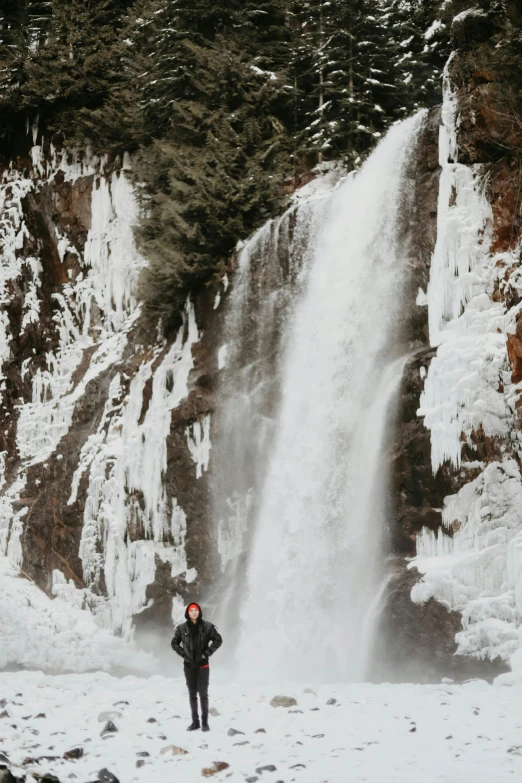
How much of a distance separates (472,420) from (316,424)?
2921 millimetres

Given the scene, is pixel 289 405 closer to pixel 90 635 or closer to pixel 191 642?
pixel 90 635

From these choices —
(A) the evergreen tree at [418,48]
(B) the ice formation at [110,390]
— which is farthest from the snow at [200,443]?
(A) the evergreen tree at [418,48]

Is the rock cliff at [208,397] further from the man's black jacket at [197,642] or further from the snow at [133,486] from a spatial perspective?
the man's black jacket at [197,642]

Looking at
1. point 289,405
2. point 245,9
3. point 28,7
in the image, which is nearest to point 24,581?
point 289,405

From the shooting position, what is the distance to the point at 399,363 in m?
12.7

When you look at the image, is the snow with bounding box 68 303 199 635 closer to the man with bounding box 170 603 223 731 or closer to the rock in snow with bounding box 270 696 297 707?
the rock in snow with bounding box 270 696 297 707

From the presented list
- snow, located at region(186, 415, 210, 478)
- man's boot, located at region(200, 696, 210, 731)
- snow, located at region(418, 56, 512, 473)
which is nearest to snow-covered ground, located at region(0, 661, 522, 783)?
man's boot, located at region(200, 696, 210, 731)

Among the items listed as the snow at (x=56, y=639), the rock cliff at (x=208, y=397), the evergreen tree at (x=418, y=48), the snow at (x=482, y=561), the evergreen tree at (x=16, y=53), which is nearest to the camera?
the snow at (x=482, y=561)

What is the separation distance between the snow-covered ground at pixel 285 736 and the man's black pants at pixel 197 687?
0.65 ft

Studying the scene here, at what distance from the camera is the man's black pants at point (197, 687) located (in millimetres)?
7242

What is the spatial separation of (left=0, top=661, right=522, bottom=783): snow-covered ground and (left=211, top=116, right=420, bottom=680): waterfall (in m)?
2.75

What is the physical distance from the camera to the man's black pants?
23.8 ft

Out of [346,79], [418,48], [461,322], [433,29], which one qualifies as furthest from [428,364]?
[418,48]

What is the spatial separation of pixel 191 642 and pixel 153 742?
0.92 meters
